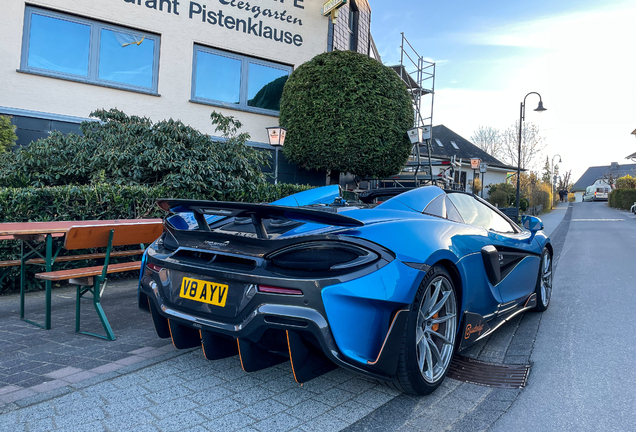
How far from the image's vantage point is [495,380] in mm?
2914

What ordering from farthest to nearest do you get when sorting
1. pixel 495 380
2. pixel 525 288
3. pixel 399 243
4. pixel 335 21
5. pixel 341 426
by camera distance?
pixel 335 21 < pixel 525 288 < pixel 495 380 < pixel 399 243 < pixel 341 426

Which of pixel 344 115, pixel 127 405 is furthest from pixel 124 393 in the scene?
pixel 344 115

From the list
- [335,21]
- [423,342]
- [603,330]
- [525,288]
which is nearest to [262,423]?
[423,342]

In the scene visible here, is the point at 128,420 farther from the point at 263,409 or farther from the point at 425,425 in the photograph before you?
the point at 425,425

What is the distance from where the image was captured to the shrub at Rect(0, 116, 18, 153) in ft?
25.5

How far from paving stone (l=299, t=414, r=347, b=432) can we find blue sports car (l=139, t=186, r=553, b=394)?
233 mm

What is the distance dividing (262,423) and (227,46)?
11.2 metres

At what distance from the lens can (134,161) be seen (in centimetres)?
700

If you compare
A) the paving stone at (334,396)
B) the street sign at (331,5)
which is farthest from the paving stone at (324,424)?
the street sign at (331,5)

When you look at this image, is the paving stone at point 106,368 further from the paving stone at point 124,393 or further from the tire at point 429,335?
the tire at point 429,335

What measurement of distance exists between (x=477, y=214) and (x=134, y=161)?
5366 mm

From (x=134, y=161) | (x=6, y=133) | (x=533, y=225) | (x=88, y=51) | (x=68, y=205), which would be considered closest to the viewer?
(x=533, y=225)

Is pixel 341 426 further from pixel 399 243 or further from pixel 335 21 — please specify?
pixel 335 21

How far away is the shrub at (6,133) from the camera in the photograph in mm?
7786
